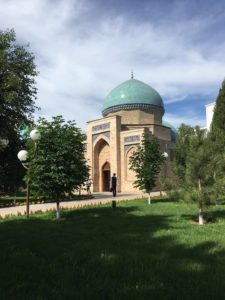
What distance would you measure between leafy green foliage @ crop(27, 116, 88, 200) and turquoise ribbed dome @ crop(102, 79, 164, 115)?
27.2 m

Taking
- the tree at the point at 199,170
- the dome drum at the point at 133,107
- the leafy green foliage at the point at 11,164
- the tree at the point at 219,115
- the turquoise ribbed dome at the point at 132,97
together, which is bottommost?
the tree at the point at 199,170

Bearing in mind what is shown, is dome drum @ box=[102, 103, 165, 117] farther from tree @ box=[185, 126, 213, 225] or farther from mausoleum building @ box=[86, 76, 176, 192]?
tree @ box=[185, 126, 213, 225]

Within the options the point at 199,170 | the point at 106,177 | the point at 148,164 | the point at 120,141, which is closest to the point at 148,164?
the point at 148,164

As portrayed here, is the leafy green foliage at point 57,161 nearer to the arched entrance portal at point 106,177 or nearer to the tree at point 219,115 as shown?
the tree at point 219,115

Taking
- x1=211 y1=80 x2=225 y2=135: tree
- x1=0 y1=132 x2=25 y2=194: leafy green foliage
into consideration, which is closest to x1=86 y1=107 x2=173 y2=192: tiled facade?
x1=0 y1=132 x2=25 y2=194: leafy green foliage

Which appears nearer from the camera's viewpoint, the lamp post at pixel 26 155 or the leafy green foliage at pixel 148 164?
the lamp post at pixel 26 155

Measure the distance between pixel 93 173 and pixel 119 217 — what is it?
26.4 m

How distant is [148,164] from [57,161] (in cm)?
751

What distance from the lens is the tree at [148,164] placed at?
1952 cm

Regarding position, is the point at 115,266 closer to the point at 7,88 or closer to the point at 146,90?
the point at 7,88

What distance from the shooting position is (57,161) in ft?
42.6

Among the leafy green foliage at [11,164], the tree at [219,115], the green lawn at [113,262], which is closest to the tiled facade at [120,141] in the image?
the leafy green foliage at [11,164]

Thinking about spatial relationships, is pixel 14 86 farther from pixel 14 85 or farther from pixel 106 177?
pixel 106 177

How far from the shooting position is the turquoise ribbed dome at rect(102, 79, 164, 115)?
133ft
